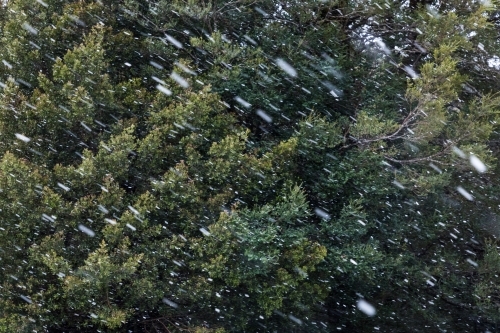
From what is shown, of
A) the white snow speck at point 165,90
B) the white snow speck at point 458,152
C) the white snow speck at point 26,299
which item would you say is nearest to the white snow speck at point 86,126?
the white snow speck at point 165,90

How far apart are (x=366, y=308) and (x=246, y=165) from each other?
3315 mm

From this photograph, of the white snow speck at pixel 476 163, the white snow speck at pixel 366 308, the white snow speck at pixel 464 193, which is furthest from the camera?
the white snow speck at pixel 366 308

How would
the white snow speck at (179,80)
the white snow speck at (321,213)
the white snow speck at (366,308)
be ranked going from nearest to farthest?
the white snow speck at (179,80) → the white snow speck at (321,213) → the white snow speck at (366,308)

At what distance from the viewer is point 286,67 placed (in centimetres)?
786

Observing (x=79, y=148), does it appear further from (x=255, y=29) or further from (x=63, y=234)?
(x=255, y=29)

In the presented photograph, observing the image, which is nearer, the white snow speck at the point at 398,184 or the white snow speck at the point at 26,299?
the white snow speck at the point at 26,299

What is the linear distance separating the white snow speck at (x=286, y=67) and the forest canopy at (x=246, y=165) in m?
0.02

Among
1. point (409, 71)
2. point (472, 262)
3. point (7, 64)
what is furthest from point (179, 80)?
point (472, 262)

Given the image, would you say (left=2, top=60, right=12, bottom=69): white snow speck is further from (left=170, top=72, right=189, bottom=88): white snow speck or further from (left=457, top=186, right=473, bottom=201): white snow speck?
(left=457, top=186, right=473, bottom=201): white snow speck

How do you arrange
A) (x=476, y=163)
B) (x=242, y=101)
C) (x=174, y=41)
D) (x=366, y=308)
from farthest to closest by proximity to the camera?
(x=366, y=308) → (x=174, y=41) → (x=242, y=101) → (x=476, y=163)

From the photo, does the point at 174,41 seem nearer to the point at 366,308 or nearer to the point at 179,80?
the point at 179,80

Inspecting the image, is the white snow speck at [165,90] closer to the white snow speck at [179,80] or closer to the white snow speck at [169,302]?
the white snow speck at [179,80]

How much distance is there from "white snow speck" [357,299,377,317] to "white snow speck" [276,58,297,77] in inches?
135

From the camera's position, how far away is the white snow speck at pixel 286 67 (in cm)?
784
